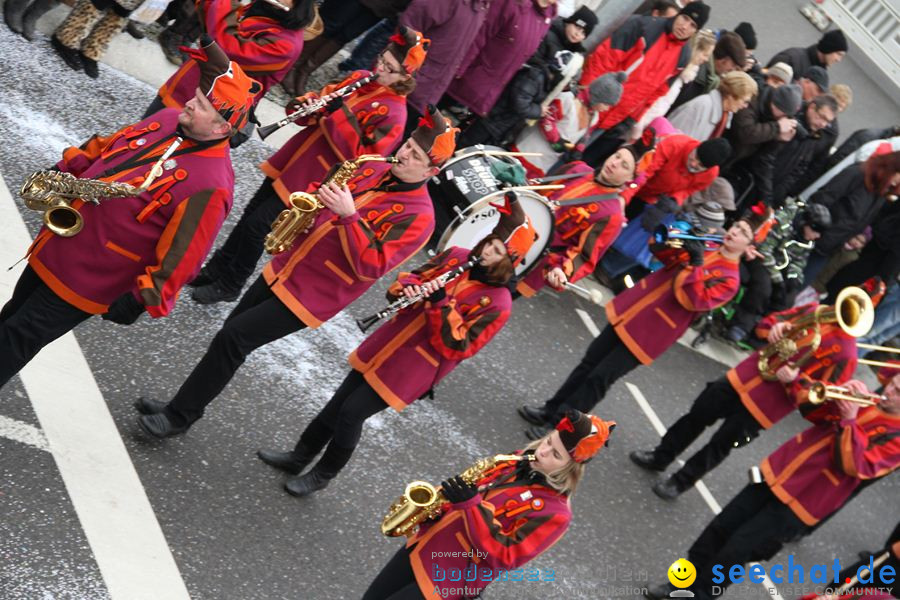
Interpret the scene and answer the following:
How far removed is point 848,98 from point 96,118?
7.42 meters

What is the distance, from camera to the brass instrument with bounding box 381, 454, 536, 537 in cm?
480

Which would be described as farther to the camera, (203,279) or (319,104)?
(203,279)

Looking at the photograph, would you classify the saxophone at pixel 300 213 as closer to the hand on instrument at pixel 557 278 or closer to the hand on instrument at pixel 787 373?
the hand on instrument at pixel 557 278

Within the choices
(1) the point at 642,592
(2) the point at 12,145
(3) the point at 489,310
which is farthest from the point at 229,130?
(1) the point at 642,592

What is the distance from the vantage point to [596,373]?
25.1ft

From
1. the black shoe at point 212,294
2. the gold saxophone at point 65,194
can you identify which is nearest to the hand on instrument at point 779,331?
the black shoe at point 212,294

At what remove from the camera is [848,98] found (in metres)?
11.4

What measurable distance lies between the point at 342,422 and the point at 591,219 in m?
2.59

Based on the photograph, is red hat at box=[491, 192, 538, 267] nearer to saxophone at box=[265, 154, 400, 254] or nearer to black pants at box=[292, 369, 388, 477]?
saxophone at box=[265, 154, 400, 254]

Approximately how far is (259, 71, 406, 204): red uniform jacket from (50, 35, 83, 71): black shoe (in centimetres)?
226

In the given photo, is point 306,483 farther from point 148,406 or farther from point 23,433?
point 23,433

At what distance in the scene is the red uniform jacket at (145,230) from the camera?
4793 millimetres

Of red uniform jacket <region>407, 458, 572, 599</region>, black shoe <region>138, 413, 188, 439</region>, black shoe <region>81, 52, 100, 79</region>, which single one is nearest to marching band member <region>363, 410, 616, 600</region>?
red uniform jacket <region>407, 458, 572, 599</region>

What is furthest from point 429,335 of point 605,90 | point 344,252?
point 605,90
